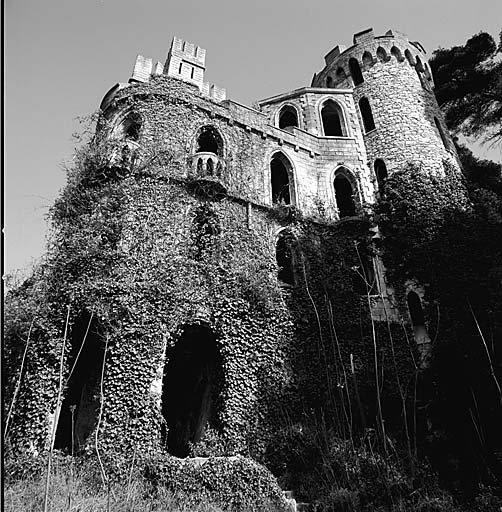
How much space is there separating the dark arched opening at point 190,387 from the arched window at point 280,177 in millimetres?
6049

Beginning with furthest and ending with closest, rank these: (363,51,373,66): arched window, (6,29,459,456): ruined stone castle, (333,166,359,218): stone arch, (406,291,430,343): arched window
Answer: (363,51,373,66): arched window < (333,166,359,218): stone arch < (406,291,430,343): arched window < (6,29,459,456): ruined stone castle

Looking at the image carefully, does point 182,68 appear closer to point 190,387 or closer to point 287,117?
point 287,117

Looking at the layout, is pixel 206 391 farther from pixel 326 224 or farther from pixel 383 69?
pixel 383 69

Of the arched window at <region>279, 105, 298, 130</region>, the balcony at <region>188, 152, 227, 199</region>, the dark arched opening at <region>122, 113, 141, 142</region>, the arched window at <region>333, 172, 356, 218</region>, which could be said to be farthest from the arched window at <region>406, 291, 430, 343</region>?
the dark arched opening at <region>122, 113, 141, 142</region>

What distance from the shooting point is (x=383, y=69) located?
19172mm

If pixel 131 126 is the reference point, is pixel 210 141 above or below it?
below

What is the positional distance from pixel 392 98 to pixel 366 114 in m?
1.20

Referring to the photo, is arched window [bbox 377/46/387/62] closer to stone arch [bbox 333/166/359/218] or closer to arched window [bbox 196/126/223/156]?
stone arch [bbox 333/166/359/218]

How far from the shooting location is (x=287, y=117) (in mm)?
19141

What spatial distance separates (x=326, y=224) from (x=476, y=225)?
470cm

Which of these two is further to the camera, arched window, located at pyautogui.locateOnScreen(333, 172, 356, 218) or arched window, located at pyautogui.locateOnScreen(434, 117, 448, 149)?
arched window, located at pyautogui.locateOnScreen(434, 117, 448, 149)

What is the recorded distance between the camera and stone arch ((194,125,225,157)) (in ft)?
48.6

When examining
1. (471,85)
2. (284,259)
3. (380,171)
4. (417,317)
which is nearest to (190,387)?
(284,259)

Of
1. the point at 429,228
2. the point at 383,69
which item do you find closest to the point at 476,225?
the point at 429,228
